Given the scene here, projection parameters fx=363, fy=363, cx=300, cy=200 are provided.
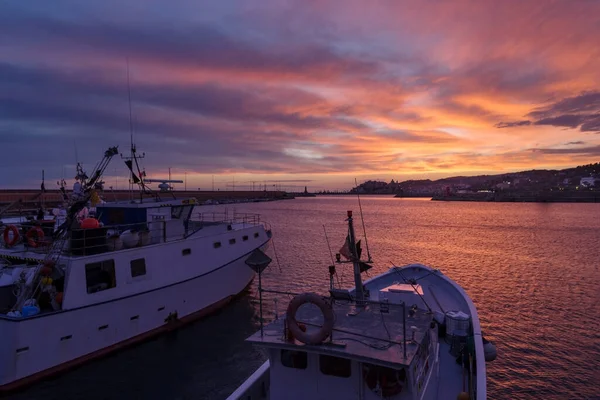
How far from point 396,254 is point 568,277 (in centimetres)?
1724

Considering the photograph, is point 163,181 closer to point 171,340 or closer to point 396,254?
point 171,340

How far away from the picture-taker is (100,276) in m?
16.0

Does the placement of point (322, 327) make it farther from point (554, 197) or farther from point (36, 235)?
point (554, 197)

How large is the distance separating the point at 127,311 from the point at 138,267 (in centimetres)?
202

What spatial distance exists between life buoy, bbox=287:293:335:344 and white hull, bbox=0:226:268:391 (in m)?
11.2

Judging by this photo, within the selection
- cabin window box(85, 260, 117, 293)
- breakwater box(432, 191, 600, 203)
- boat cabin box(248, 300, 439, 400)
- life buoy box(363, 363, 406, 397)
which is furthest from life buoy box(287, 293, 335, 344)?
breakwater box(432, 191, 600, 203)

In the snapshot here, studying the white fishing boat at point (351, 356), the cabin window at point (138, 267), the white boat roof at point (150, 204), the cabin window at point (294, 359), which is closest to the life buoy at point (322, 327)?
the white fishing boat at point (351, 356)

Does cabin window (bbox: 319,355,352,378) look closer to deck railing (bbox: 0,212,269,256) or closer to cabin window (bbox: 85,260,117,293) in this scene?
deck railing (bbox: 0,212,269,256)

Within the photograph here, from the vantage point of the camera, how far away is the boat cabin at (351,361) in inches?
279

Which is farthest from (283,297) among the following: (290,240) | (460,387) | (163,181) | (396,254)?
(290,240)

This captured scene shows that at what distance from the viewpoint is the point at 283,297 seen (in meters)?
24.2

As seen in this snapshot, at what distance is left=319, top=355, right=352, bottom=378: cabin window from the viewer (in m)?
7.44

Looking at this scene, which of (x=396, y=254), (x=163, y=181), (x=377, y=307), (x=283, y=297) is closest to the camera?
(x=377, y=307)

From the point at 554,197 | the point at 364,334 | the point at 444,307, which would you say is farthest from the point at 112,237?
the point at 554,197
